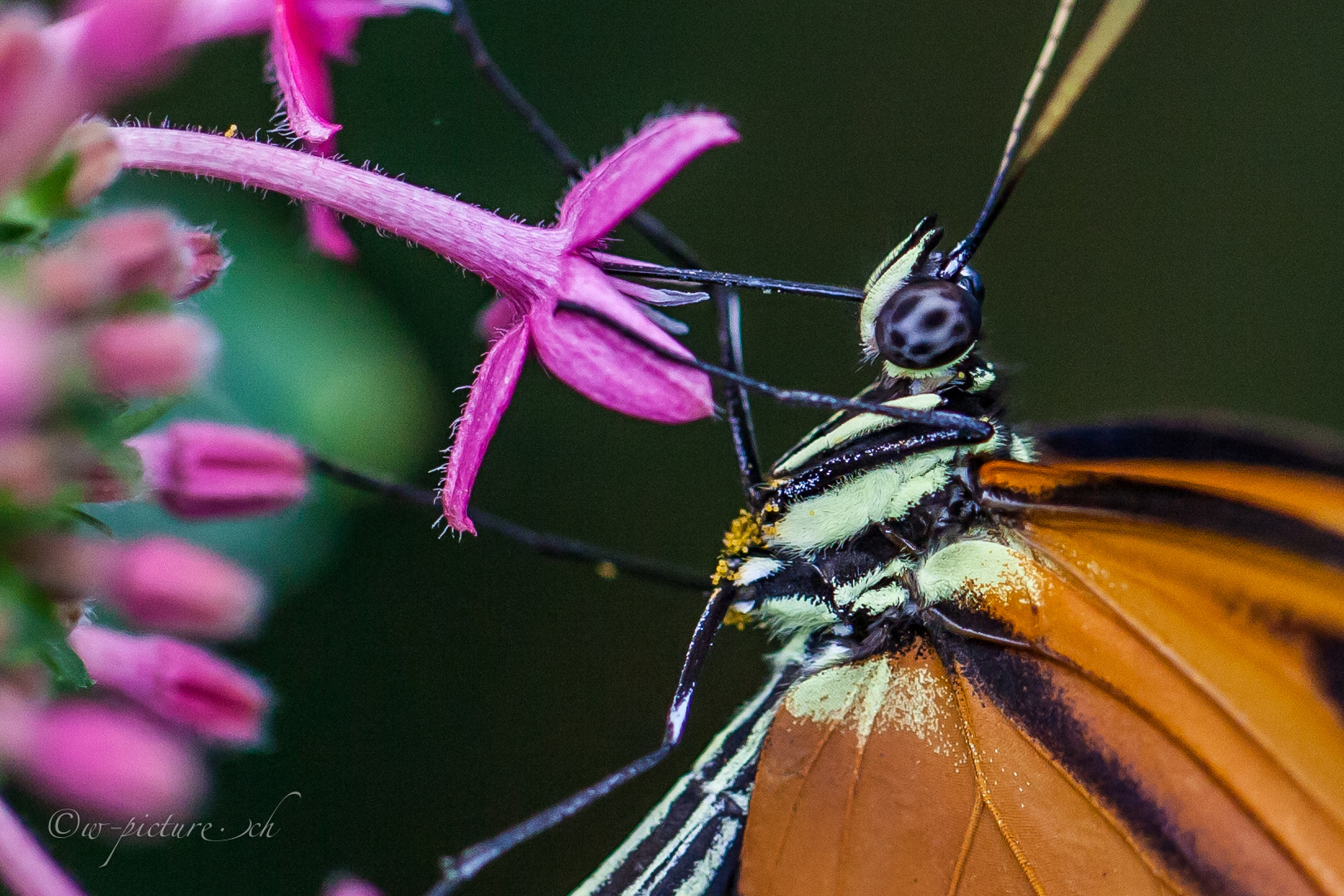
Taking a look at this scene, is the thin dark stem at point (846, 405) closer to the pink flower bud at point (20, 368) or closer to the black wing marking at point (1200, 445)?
the black wing marking at point (1200, 445)

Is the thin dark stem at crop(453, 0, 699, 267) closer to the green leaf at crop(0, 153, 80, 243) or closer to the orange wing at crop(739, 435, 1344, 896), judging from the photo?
the orange wing at crop(739, 435, 1344, 896)

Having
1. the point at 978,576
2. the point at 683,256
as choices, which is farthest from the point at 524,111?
the point at 978,576

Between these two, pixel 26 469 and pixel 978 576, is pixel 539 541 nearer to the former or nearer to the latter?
pixel 978 576

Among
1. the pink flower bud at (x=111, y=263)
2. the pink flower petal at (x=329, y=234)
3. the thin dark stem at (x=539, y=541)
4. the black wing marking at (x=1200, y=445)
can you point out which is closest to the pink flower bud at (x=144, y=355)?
the pink flower bud at (x=111, y=263)

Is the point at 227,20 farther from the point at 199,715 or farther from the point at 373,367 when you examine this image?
the point at 373,367

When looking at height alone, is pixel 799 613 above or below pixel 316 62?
below

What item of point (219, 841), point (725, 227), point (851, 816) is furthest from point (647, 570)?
point (725, 227)
